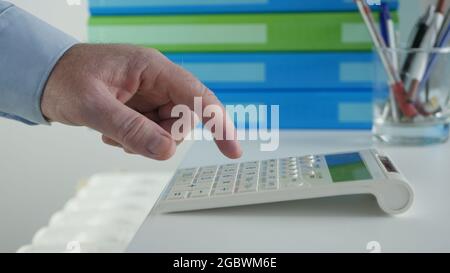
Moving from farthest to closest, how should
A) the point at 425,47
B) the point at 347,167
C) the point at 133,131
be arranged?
1. the point at 425,47
2. the point at 347,167
3. the point at 133,131

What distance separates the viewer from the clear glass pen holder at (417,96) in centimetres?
70

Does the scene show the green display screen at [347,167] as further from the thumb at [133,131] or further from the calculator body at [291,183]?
the thumb at [133,131]

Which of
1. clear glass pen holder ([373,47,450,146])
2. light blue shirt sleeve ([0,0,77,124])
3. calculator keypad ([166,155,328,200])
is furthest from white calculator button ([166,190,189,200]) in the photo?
clear glass pen holder ([373,47,450,146])

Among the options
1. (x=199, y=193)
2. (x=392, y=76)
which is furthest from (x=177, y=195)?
(x=392, y=76)

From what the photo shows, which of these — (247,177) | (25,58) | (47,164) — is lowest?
(47,164)

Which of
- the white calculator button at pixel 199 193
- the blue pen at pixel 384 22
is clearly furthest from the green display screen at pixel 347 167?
the blue pen at pixel 384 22

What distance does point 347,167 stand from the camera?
0.53 meters

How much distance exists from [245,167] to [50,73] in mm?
191

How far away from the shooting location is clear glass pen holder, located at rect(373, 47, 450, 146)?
27.4 inches

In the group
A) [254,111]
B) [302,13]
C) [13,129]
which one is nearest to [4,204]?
[13,129]

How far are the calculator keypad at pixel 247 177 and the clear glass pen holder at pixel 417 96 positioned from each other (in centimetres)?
17

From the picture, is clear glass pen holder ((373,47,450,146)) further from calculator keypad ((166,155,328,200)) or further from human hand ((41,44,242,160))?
human hand ((41,44,242,160))

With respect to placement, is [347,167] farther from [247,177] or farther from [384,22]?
[384,22]

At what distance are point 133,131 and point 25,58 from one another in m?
0.15
